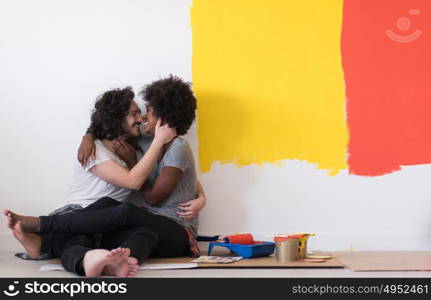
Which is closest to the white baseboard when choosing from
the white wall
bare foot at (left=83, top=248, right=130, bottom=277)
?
the white wall

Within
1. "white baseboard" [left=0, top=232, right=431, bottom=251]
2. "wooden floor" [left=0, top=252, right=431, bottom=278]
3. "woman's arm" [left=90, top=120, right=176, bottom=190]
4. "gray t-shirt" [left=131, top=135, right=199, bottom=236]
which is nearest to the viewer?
"wooden floor" [left=0, top=252, right=431, bottom=278]

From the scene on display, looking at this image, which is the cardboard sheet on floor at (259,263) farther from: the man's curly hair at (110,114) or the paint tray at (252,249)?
the man's curly hair at (110,114)

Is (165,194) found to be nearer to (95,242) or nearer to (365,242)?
(95,242)

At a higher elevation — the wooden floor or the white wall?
the white wall

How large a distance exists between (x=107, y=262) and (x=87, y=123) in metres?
1.04

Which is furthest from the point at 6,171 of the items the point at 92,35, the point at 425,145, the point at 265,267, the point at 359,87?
the point at 425,145

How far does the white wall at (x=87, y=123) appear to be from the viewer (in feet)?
8.71

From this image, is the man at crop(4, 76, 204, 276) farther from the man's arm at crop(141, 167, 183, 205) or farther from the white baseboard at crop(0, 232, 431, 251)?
the white baseboard at crop(0, 232, 431, 251)

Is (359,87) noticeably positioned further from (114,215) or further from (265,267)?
(114,215)

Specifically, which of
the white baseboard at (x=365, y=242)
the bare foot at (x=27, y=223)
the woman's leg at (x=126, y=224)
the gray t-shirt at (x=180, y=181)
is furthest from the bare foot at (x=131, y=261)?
the white baseboard at (x=365, y=242)

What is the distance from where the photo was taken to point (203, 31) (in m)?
2.68

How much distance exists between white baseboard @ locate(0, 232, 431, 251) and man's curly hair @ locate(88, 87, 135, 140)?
26.7 inches

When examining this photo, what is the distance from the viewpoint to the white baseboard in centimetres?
262

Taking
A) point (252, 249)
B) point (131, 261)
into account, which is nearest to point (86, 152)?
point (131, 261)
